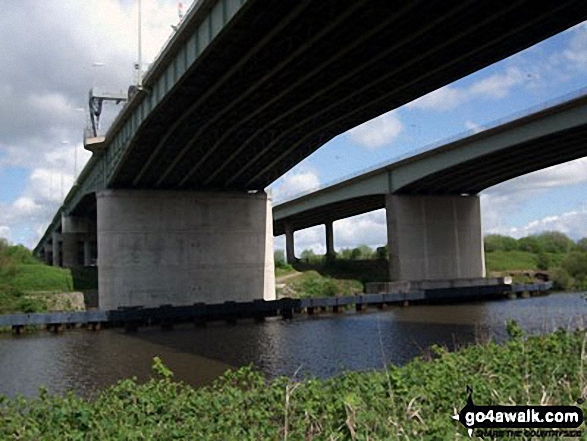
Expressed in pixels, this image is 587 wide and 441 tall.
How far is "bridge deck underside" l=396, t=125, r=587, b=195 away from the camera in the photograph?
2104 inches

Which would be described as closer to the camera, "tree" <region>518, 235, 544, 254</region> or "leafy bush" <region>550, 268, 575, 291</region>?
"leafy bush" <region>550, 268, 575, 291</region>

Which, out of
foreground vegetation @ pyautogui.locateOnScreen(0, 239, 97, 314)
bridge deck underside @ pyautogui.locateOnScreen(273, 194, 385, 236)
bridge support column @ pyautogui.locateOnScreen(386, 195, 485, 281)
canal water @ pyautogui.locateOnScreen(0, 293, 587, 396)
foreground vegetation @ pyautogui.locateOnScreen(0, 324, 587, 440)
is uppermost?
bridge deck underside @ pyautogui.locateOnScreen(273, 194, 385, 236)

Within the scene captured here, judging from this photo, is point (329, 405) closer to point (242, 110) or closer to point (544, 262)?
point (242, 110)

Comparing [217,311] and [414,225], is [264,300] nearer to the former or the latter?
[217,311]

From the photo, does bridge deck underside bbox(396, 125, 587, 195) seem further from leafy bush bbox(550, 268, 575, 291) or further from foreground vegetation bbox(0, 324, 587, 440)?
foreground vegetation bbox(0, 324, 587, 440)

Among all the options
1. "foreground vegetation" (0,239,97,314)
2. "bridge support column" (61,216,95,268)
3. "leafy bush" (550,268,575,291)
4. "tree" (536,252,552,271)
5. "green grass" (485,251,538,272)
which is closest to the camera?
"foreground vegetation" (0,239,97,314)

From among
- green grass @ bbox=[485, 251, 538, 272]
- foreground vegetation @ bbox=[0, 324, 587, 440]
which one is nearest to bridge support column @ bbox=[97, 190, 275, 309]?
foreground vegetation @ bbox=[0, 324, 587, 440]

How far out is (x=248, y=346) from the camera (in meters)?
33.1

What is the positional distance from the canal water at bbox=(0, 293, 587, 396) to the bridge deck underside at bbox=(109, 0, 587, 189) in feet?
41.7

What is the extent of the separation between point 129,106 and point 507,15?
25173 millimetres

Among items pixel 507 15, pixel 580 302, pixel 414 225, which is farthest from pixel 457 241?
pixel 507 15

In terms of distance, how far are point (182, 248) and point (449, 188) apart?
1273 inches

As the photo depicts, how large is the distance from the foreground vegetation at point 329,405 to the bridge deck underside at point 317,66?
1681cm

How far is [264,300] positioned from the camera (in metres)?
53.5
